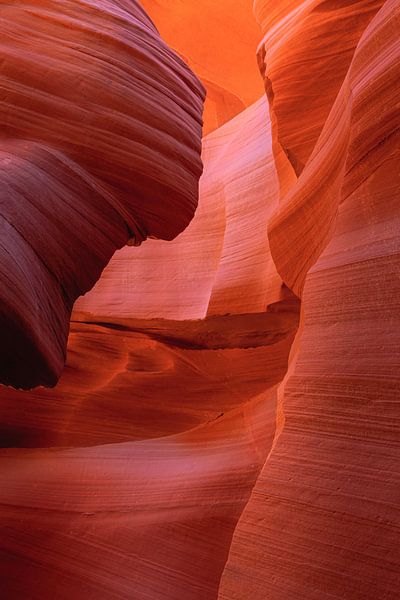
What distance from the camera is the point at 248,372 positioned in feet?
17.4

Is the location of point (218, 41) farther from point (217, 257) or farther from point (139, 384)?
point (139, 384)

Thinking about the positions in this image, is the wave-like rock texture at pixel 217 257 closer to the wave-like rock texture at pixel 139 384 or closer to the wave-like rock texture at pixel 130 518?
the wave-like rock texture at pixel 139 384

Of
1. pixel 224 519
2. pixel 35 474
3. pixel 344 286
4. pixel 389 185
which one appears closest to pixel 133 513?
pixel 224 519

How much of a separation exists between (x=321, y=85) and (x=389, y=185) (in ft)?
5.30

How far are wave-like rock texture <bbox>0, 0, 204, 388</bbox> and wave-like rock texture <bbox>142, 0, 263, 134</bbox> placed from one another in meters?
2.82

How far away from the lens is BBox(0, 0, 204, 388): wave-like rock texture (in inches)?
106

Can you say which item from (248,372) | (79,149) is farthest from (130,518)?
(79,149)

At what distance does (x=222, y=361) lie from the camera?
5336 mm

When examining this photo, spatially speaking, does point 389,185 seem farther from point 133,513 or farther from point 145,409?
point 145,409

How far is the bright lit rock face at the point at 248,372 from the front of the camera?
1.98m

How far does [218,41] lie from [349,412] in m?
5.59

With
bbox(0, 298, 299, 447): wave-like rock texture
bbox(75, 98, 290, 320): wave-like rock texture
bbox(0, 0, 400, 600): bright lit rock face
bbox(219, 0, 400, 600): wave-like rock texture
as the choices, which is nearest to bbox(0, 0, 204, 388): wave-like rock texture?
bbox(0, 0, 400, 600): bright lit rock face

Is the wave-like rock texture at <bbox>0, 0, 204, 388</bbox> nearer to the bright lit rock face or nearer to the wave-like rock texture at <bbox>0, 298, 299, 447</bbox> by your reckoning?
the bright lit rock face

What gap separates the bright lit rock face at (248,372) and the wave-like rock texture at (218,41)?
0.09ft
